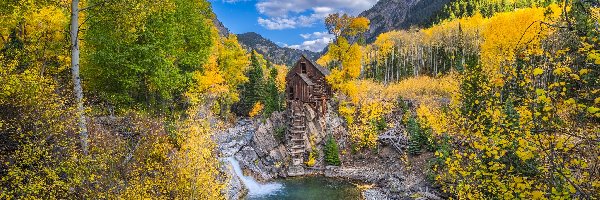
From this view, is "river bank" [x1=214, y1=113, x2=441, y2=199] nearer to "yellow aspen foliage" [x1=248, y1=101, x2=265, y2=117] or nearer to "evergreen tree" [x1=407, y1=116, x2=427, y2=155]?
"evergreen tree" [x1=407, y1=116, x2=427, y2=155]

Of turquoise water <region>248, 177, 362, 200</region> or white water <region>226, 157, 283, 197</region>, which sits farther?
white water <region>226, 157, 283, 197</region>

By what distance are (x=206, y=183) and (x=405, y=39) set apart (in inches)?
3418

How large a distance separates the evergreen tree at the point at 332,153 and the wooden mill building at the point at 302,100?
2.78m

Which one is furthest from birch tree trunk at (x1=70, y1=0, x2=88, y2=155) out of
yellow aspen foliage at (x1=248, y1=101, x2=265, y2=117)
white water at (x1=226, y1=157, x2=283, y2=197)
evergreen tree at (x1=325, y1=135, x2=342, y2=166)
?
yellow aspen foliage at (x1=248, y1=101, x2=265, y2=117)

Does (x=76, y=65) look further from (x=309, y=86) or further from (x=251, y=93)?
(x=251, y=93)

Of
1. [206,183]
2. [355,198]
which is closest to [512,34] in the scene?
[355,198]

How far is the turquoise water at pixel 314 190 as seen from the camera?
3172 cm

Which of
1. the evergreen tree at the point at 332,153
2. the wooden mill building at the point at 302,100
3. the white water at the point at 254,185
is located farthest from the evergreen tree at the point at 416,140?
the white water at the point at 254,185

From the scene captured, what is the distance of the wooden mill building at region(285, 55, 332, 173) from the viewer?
4100cm

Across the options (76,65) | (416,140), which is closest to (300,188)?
(416,140)

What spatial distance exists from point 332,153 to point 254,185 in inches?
403

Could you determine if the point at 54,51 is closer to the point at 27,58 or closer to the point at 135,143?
the point at 27,58

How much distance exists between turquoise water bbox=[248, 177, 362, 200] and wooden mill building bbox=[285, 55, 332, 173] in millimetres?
2617

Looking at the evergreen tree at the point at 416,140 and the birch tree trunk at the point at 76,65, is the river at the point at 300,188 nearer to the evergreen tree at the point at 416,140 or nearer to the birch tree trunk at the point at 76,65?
the evergreen tree at the point at 416,140
